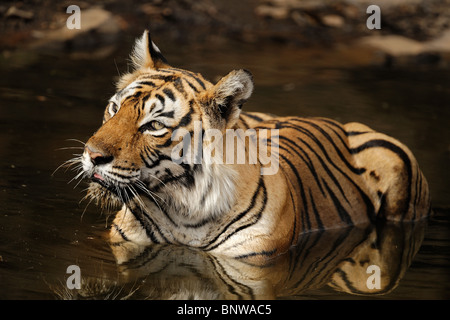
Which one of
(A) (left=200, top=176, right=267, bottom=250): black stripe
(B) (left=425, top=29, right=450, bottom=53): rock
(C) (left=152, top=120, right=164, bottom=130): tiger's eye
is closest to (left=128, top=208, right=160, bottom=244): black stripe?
(A) (left=200, top=176, right=267, bottom=250): black stripe

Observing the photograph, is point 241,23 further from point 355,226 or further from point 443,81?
point 355,226

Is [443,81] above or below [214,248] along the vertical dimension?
above

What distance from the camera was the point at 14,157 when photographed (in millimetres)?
5695

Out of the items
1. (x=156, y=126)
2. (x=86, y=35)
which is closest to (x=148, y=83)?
(x=156, y=126)

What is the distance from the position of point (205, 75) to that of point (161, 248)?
4.61 meters

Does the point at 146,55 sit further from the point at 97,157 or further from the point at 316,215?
the point at 316,215

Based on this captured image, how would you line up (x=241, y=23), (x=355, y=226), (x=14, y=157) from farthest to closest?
(x=241, y=23) < (x=14, y=157) < (x=355, y=226)

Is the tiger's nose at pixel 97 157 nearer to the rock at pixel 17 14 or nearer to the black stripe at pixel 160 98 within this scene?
the black stripe at pixel 160 98

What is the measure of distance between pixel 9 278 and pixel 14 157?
206cm

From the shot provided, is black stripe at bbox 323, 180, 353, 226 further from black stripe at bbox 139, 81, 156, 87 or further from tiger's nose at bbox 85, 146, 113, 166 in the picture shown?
tiger's nose at bbox 85, 146, 113, 166
